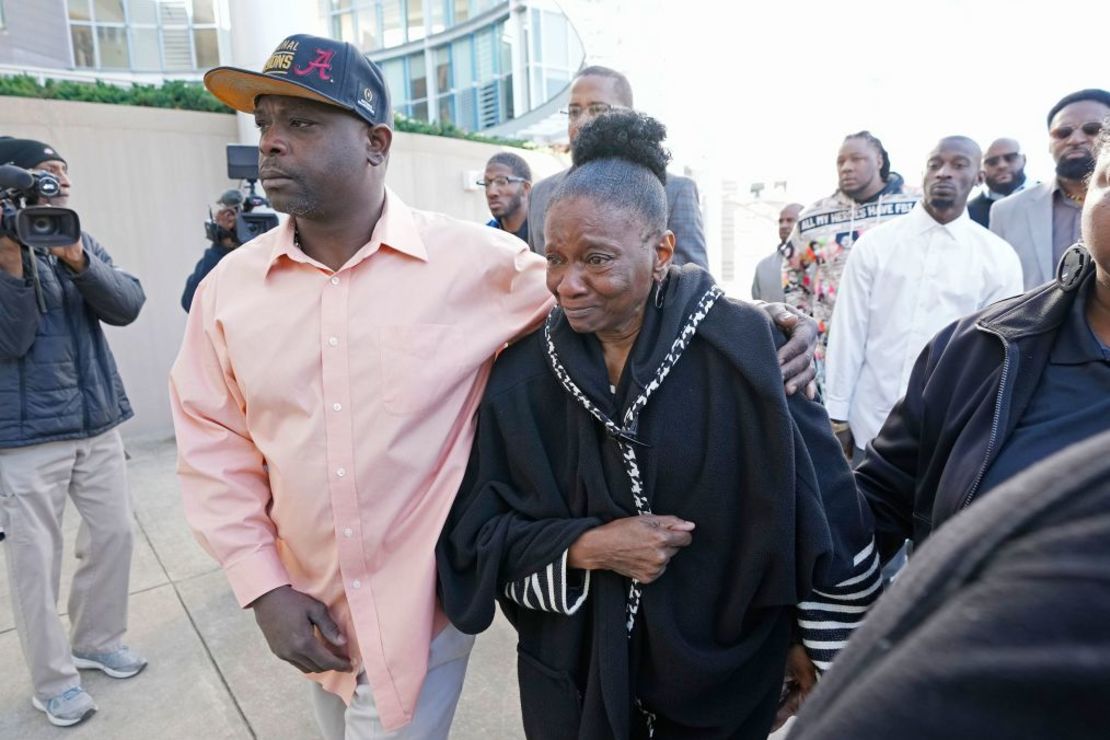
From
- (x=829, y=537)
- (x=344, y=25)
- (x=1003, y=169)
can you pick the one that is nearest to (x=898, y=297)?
(x=829, y=537)

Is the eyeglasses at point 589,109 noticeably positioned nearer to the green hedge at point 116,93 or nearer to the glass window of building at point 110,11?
the green hedge at point 116,93

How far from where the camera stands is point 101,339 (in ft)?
10.2

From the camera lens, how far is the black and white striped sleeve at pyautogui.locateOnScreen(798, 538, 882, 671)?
1503mm

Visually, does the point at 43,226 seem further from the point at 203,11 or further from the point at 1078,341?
the point at 203,11

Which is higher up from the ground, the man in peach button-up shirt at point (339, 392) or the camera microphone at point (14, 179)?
the camera microphone at point (14, 179)

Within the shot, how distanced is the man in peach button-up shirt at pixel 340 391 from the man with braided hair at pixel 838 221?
2744 millimetres

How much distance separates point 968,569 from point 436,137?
8.52 m

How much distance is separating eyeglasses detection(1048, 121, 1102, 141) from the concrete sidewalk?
11.7 feet

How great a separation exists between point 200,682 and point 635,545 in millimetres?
2501

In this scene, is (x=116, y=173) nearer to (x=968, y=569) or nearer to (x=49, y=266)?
(x=49, y=266)

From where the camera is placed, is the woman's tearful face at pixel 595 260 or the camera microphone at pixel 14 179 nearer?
the woman's tearful face at pixel 595 260

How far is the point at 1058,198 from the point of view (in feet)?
11.6

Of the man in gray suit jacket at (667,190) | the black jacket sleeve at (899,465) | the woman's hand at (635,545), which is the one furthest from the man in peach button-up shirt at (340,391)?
the man in gray suit jacket at (667,190)

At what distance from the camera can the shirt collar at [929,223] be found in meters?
3.12
